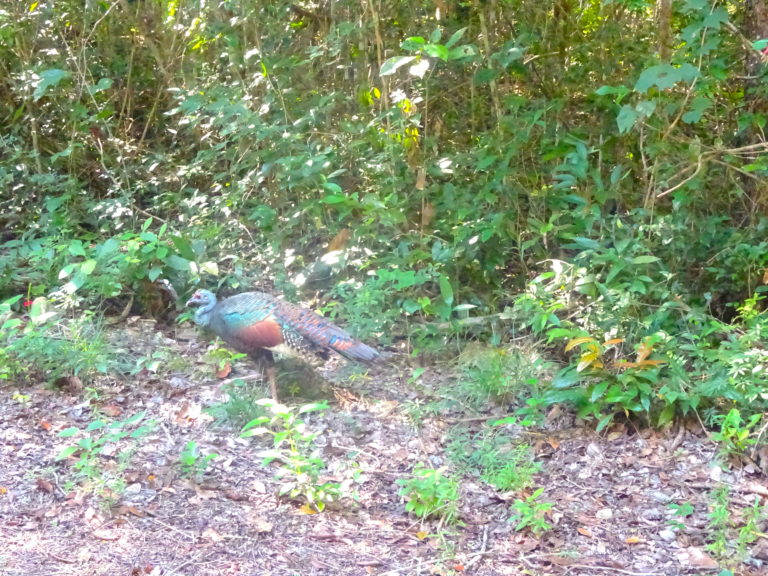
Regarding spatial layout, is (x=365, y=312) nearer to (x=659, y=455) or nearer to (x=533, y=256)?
(x=533, y=256)

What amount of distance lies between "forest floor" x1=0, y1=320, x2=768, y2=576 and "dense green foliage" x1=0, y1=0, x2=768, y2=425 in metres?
0.36

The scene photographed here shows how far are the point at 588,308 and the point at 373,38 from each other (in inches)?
108

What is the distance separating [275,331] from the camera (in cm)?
466

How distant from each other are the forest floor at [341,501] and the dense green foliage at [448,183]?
359 mm

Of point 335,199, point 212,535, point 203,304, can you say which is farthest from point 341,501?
point 335,199

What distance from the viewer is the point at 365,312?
5316 millimetres

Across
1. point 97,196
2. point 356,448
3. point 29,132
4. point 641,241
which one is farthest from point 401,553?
point 29,132

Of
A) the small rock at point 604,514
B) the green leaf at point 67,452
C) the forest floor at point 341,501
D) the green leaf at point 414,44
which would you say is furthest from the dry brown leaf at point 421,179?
the green leaf at point 67,452

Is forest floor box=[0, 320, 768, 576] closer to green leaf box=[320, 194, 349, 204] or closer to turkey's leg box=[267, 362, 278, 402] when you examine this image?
turkey's leg box=[267, 362, 278, 402]

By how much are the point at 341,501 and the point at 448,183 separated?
9.21 feet

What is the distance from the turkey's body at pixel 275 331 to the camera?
4.66m

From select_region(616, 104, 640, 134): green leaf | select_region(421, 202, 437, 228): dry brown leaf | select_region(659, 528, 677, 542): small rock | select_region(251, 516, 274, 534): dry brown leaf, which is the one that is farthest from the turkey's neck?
select_region(659, 528, 677, 542): small rock

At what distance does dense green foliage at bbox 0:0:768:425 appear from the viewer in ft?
16.4

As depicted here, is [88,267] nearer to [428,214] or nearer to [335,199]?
[335,199]
